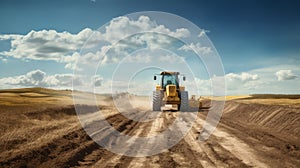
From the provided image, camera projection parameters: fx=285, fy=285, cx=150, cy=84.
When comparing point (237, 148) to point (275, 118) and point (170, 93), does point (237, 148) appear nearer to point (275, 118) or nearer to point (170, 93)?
point (275, 118)

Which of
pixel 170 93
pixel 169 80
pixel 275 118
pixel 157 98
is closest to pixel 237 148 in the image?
pixel 275 118

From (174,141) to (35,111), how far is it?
11.0 m

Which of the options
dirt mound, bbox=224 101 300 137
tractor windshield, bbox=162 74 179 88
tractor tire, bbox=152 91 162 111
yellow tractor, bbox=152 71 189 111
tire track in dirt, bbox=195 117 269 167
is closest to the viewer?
tire track in dirt, bbox=195 117 269 167

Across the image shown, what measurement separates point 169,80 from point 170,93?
2.12 m

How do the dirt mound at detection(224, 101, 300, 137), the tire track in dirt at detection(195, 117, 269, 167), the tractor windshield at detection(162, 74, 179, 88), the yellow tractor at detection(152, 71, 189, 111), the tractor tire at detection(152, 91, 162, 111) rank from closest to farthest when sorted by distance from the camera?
1. the tire track in dirt at detection(195, 117, 269, 167)
2. the dirt mound at detection(224, 101, 300, 137)
3. the yellow tractor at detection(152, 71, 189, 111)
4. the tractor tire at detection(152, 91, 162, 111)
5. the tractor windshield at detection(162, 74, 179, 88)

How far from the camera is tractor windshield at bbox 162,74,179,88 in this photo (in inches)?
945

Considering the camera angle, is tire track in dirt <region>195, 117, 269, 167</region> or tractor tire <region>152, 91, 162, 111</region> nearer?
tire track in dirt <region>195, 117, 269, 167</region>

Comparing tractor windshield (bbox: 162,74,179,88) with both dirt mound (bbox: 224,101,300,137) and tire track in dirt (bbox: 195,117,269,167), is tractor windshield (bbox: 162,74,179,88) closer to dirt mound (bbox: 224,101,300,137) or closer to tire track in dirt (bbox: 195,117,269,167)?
dirt mound (bbox: 224,101,300,137)

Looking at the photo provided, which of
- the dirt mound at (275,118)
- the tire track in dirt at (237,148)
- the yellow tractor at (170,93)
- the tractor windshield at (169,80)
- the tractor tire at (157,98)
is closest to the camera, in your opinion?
the tire track in dirt at (237,148)

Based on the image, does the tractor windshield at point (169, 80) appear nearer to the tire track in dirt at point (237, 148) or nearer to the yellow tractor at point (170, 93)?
the yellow tractor at point (170, 93)

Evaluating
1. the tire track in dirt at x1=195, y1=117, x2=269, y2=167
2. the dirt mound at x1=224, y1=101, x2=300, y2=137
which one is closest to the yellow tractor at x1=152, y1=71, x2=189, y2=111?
the dirt mound at x1=224, y1=101, x2=300, y2=137

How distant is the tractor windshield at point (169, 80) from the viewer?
24000mm

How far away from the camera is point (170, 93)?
22.5m

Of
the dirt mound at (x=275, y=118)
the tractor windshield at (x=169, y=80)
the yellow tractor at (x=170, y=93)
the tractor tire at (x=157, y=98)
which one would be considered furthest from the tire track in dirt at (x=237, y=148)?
the tractor windshield at (x=169, y=80)
